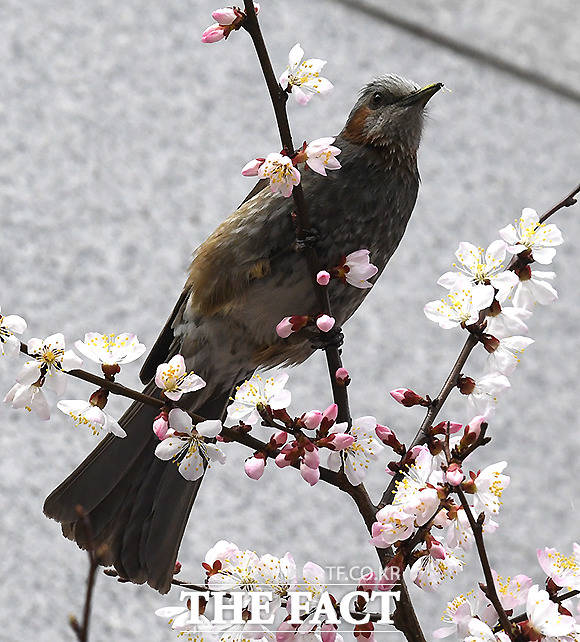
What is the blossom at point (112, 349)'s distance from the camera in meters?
0.54

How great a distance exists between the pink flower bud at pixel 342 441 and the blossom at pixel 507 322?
13cm

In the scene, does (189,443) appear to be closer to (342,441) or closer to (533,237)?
(342,441)

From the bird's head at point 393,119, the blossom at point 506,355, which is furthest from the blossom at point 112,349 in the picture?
the bird's head at point 393,119

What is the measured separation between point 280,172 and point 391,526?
22 cm

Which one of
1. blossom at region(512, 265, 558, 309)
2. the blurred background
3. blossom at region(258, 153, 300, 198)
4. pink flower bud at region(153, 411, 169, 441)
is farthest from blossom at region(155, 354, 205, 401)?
the blurred background

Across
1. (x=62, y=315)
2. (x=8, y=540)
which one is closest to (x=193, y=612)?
(x=8, y=540)

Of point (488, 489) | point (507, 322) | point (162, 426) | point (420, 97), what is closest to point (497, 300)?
point (507, 322)

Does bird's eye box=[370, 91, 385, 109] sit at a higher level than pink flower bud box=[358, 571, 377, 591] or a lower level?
higher

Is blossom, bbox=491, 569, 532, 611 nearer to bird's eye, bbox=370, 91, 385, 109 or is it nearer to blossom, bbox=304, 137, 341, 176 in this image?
blossom, bbox=304, 137, 341, 176

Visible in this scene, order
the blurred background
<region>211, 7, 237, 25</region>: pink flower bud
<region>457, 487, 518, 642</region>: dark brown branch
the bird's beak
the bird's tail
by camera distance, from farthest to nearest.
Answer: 1. the blurred background
2. the bird's beak
3. the bird's tail
4. <region>211, 7, 237, 25</region>: pink flower bud
5. <region>457, 487, 518, 642</region>: dark brown branch

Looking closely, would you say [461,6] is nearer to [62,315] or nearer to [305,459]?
[62,315]

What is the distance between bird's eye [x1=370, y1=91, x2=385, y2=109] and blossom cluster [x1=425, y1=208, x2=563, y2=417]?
353 mm

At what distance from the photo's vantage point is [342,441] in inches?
20.9

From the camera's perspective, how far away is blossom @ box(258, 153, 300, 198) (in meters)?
0.55
